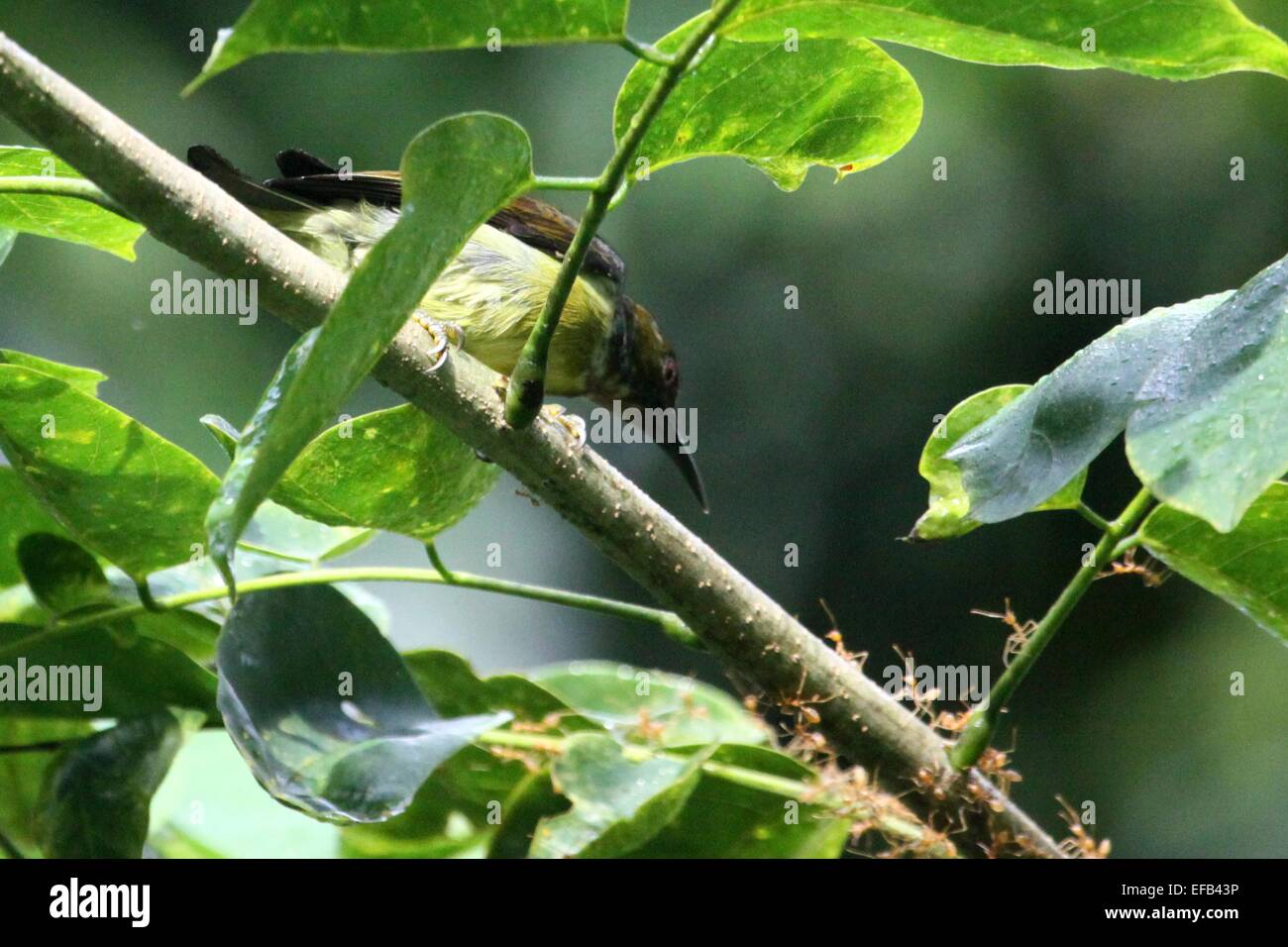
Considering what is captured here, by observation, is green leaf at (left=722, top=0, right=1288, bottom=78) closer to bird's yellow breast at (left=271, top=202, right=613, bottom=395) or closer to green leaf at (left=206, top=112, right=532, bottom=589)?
green leaf at (left=206, top=112, right=532, bottom=589)

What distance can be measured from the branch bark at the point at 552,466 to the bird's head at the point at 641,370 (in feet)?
6.85

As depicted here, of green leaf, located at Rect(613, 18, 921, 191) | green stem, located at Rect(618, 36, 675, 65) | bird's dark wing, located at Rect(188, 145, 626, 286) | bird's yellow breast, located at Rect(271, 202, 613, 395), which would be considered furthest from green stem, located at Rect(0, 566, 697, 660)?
bird's dark wing, located at Rect(188, 145, 626, 286)

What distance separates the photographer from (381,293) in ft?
2.96

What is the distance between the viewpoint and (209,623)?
1625 mm

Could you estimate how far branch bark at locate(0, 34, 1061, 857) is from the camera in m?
1.02

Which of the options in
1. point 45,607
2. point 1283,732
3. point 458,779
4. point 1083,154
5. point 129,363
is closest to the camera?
point 45,607

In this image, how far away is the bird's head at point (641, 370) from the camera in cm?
353

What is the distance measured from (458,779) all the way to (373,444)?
1.60 feet

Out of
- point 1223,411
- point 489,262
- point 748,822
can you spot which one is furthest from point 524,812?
point 489,262

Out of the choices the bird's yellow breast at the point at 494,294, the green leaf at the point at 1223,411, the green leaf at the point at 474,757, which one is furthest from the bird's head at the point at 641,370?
the green leaf at the point at 1223,411

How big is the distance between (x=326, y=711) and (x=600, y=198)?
638 mm

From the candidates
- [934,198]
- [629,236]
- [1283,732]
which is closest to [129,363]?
[629,236]
